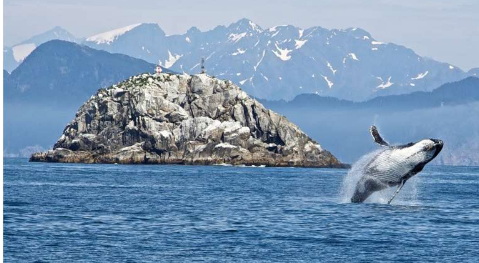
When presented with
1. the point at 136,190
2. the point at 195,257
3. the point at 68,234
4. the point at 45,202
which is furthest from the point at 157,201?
the point at 195,257

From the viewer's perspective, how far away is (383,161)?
6750cm

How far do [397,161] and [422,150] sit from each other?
7.34 ft

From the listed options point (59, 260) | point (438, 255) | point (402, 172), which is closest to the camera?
point (59, 260)

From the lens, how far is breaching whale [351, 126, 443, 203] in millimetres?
65312

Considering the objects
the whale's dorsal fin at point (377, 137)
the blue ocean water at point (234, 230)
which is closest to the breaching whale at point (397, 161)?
the whale's dorsal fin at point (377, 137)

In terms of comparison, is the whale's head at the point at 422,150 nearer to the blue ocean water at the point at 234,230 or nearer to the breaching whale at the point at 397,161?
the breaching whale at the point at 397,161

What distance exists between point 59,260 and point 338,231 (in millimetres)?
20375

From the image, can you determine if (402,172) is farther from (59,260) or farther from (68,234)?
(59,260)

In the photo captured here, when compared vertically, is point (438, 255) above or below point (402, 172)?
below

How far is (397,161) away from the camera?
219 feet

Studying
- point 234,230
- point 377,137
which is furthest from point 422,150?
point 234,230

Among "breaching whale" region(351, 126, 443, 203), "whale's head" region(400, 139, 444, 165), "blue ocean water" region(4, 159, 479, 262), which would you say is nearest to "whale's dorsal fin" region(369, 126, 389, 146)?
"breaching whale" region(351, 126, 443, 203)

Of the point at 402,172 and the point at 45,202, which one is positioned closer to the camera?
the point at 402,172

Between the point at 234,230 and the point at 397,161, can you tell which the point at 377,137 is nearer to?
the point at 397,161
